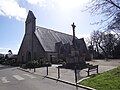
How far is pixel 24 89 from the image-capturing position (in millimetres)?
10945

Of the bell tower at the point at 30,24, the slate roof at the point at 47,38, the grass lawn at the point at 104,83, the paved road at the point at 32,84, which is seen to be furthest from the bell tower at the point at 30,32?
the grass lawn at the point at 104,83

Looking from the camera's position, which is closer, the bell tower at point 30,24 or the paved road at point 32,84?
the paved road at point 32,84

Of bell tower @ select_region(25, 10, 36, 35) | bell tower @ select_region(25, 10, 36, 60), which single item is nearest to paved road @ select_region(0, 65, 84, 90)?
bell tower @ select_region(25, 10, 36, 60)

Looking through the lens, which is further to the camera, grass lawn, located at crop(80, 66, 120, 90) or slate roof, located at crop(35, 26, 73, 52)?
slate roof, located at crop(35, 26, 73, 52)

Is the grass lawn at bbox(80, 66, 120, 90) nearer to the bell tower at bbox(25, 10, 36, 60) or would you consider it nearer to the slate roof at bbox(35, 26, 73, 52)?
Answer: the slate roof at bbox(35, 26, 73, 52)

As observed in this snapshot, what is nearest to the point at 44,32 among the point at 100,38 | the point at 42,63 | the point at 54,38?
the point at 54,38

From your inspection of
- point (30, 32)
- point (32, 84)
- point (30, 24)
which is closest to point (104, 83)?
point (32, 84)

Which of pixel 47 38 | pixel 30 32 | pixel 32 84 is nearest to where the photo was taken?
pixel 32 84

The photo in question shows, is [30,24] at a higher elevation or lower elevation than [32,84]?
higher

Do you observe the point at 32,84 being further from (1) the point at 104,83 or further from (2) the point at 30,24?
(2) the point at 30,24

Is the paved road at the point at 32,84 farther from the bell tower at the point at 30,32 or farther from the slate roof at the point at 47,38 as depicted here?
the bell tower at the point at 30,32

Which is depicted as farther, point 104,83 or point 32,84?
point 32,84

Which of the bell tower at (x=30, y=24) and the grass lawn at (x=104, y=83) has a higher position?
the bell tower at (x=30, y=24)

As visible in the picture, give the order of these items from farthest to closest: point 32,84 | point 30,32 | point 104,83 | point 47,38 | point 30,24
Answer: point 30,24 → point 30,32 → point 47,38 → point 32,84 → point 104,83
